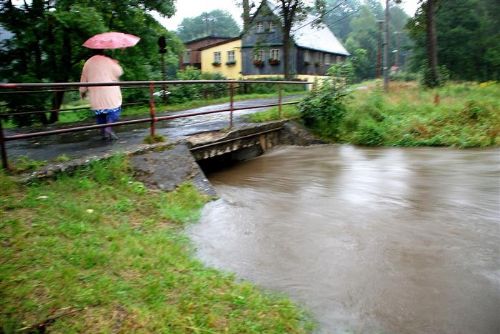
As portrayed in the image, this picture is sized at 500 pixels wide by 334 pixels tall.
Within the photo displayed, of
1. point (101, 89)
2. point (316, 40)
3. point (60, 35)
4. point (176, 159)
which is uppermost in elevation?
point (316, 40)

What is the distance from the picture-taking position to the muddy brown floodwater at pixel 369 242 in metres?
3.45

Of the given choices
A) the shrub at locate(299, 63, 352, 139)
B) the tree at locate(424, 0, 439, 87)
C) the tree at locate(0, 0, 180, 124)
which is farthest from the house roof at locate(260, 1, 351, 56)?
the shrub at locate(299, 63, 352, 139)

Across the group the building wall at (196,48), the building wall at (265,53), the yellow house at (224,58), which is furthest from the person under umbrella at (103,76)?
the building wall at (196,48)

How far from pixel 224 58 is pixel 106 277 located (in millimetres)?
40698

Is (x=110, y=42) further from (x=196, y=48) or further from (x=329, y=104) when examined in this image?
(x=196, y=48)

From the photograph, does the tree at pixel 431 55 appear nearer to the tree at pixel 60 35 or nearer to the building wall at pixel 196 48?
the tree at pixel 60 35

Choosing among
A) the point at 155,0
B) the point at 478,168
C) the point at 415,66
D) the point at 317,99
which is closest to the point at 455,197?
the point at 478,168

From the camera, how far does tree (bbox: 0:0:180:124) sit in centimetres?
1093

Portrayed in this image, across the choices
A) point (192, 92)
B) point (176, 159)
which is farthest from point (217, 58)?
point (176, 159)

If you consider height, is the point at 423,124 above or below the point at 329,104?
below

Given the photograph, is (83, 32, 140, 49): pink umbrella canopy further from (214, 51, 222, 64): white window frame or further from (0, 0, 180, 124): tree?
(214, 51, 222, 64): white window frame

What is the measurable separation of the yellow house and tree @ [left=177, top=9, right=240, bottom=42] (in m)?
58.5

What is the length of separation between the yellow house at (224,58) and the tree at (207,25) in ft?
192

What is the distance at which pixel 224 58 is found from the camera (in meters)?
42.2
